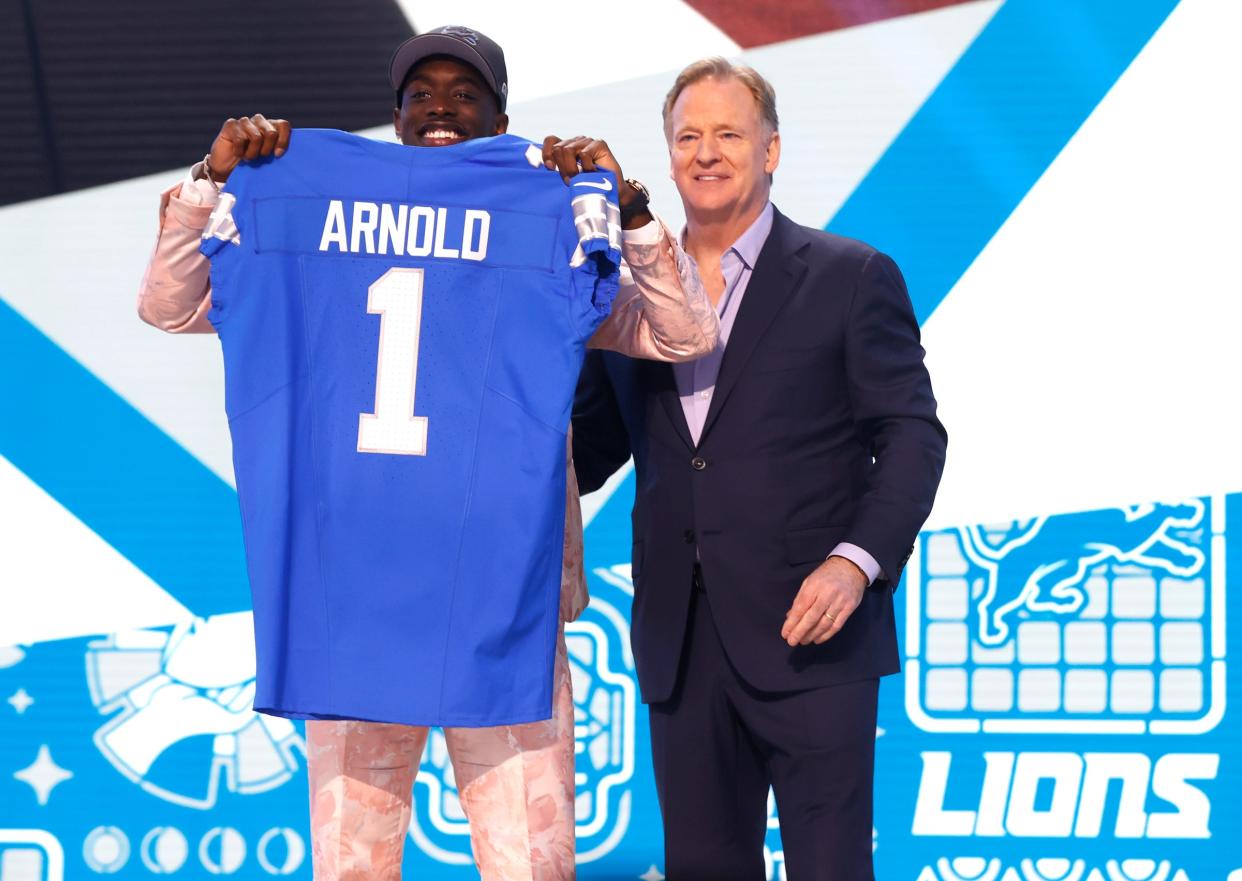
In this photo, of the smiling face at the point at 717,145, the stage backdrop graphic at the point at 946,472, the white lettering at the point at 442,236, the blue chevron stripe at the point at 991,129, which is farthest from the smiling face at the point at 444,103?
the blue chevron stripe at the point at 991,129

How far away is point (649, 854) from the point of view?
3.21 metres

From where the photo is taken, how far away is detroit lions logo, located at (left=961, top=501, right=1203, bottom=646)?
3100 millimetres

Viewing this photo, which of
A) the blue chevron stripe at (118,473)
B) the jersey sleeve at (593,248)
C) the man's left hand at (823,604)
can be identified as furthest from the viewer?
the blue chevron stripe at (118,473)

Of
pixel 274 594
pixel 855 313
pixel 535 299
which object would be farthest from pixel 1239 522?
pixel 274 594

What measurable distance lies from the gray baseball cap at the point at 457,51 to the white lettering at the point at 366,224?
0.21m

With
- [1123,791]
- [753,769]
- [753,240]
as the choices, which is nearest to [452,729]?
[753,769]

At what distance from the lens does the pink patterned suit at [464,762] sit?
1.79m

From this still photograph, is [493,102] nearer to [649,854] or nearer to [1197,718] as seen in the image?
[649,854]

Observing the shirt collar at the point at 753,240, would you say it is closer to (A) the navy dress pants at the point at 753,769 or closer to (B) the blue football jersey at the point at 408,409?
(B) the blue football jersey at the point at 408,409

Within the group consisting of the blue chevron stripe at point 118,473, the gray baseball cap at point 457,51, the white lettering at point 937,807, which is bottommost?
the white lettering at point 937,807

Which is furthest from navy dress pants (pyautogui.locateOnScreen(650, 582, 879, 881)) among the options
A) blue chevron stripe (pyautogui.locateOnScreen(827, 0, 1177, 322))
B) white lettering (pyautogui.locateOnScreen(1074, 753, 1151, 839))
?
blue chevron stripe (pyautogui.locateOnScreen(827, 0, 1177, 322))

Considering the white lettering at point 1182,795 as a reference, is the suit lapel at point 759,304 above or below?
above

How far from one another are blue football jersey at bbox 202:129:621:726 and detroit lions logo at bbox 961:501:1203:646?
1609mm

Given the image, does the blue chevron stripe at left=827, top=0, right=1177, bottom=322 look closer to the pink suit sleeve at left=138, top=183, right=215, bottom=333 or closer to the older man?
the older man
